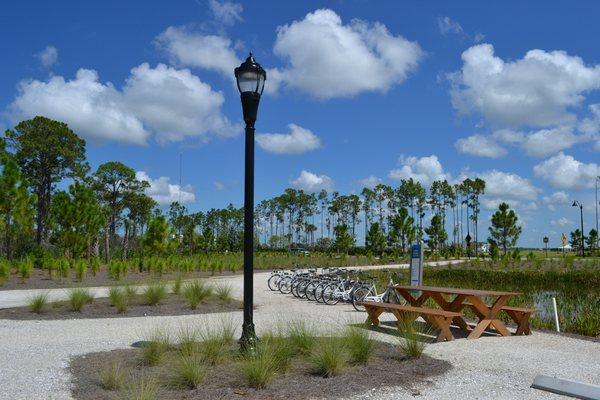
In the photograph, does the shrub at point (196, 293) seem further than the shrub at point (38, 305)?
Yes

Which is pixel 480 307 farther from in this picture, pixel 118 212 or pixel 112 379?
pixel 118 212

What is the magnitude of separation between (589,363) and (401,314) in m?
2.95

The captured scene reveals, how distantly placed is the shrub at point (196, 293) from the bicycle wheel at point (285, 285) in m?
4.20

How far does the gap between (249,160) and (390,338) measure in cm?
372

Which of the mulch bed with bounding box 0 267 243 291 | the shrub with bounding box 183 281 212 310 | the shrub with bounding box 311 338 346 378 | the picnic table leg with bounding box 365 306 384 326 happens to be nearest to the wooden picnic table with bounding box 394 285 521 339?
the picnic table leg with bounding box 365 306 384 326

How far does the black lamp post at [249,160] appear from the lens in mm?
6965

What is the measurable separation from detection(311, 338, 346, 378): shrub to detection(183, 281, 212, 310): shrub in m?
6.47

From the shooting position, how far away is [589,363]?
7188 mm

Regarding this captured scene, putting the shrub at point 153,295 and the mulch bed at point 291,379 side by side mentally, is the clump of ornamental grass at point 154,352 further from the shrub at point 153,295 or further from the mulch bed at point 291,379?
the shrub at point 153,295

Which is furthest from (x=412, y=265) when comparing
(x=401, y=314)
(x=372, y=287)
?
(x=401, y=314)

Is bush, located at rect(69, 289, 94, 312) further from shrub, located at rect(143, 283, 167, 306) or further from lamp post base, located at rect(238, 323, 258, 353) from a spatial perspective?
lamp post base, located at rect(238, 323, 258, 353)

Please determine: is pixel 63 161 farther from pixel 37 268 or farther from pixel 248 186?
pixel 248 186

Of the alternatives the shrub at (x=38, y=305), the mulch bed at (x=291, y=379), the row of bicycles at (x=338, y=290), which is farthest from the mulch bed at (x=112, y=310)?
the mulch bed at (x=291, y=379)

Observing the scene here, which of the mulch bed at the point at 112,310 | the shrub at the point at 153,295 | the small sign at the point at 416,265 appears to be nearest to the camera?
the mulch bed at the point at 112,310
